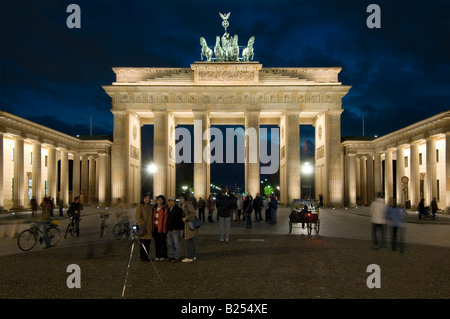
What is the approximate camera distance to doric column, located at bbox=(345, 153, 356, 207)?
4975 cm

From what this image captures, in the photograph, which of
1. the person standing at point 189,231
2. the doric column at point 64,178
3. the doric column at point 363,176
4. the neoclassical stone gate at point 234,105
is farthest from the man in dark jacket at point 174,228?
the doric column at point 363,176

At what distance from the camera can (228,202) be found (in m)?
15.4

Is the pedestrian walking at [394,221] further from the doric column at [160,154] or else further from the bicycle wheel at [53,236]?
the doric column at [160,154]

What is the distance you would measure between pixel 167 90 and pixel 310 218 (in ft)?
113

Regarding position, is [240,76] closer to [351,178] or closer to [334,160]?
[334,160]

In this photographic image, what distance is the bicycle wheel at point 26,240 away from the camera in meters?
13.7

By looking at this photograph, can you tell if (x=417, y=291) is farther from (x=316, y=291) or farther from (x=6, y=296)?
(x=6, y=296)

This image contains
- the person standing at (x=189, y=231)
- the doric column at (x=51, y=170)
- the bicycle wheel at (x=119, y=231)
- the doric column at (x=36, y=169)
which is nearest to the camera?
the person standing at (x=189, y=231)

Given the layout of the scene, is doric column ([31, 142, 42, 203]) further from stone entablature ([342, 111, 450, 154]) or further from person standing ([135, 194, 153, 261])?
stone entablature ([342, 111, 450, 154])

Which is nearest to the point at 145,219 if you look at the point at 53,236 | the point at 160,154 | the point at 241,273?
the point at 241,273

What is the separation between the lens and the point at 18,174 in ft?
126

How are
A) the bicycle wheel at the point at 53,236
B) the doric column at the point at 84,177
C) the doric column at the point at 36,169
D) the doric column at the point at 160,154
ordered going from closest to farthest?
the bicycle wheel at the point at 53,236
the doric column at the point at 36,169
the doric column at the point at 160,154
the doric column at the point at 84,177

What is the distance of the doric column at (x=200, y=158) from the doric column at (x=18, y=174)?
18.1m
